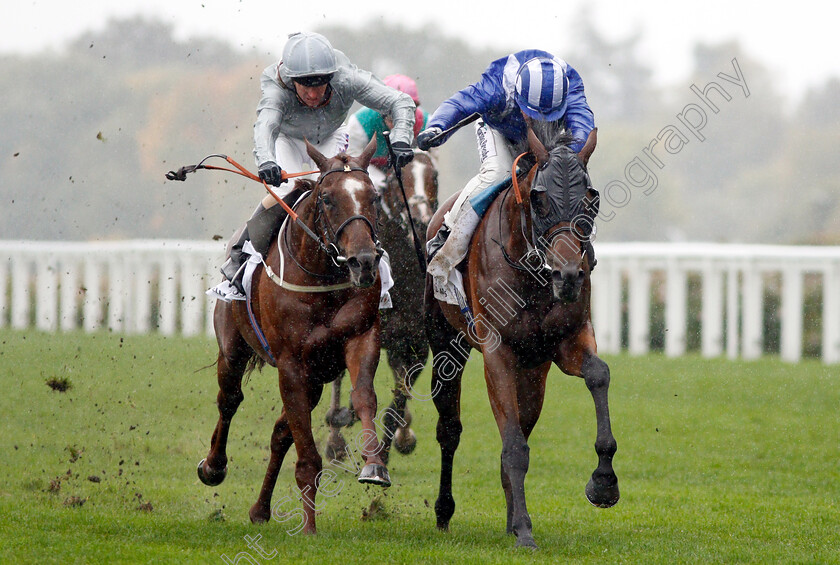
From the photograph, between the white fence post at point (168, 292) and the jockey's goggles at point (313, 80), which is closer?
the jockey's goggles at point (313, 80)

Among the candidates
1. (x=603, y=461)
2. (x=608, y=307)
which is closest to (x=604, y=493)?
(x=603, y=461)

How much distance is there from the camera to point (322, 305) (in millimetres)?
6117

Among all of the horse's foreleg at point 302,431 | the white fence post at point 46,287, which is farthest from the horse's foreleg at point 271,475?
the white fence post at point 46,287

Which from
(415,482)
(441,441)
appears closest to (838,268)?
(415,482)

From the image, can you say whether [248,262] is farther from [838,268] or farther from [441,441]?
[838,268]

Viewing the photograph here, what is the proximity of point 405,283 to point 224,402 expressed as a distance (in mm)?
1578

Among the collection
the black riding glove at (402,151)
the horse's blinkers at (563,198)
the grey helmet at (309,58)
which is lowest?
the horse's blinkers at (563,198)

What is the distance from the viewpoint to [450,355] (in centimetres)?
712

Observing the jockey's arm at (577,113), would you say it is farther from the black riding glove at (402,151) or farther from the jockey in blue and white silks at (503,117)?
the black riding glove at (402,151)

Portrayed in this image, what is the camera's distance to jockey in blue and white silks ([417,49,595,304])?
6184 millimetres

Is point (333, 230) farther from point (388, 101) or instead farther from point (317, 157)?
point (388, 101)

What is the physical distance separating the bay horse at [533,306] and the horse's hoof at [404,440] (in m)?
1.91

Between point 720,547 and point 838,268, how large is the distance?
40.0ft

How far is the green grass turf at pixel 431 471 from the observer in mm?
5867
